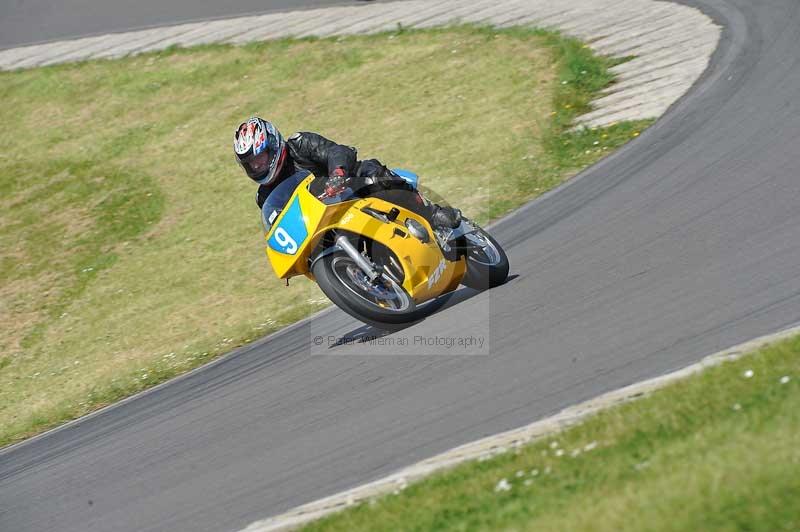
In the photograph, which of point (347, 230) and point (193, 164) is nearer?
point (347, 230)

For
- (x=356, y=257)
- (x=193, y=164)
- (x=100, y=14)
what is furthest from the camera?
(x=100, y=14)

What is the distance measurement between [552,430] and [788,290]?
7.02 ft

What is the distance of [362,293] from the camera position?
785 cm

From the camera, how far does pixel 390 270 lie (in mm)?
8016

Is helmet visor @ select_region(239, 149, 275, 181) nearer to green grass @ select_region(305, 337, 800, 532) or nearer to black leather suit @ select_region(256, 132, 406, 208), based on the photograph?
black leather suit @ select_region(256, 132, 406, 208)

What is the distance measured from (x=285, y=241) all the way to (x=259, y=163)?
686 millimetres

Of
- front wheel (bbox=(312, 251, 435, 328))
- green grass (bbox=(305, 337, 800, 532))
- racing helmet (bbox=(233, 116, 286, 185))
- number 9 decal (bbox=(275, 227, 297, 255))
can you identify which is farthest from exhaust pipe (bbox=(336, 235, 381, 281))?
green grass (bbox=(305, 337, 800, 532))

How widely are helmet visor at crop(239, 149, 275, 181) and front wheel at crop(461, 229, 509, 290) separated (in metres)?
1.71

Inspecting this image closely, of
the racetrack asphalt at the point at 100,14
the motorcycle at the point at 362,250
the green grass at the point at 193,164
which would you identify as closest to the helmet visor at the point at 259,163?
the motorcycle at the point at 362,250

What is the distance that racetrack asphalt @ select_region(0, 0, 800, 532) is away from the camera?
6.52 m

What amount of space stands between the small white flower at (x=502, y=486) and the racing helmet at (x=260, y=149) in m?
3.73

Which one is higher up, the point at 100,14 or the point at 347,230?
the point at 100,14

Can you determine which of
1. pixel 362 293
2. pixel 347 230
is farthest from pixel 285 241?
pixel 362 293

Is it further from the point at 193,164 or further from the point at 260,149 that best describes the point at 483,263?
the point at 193,164
